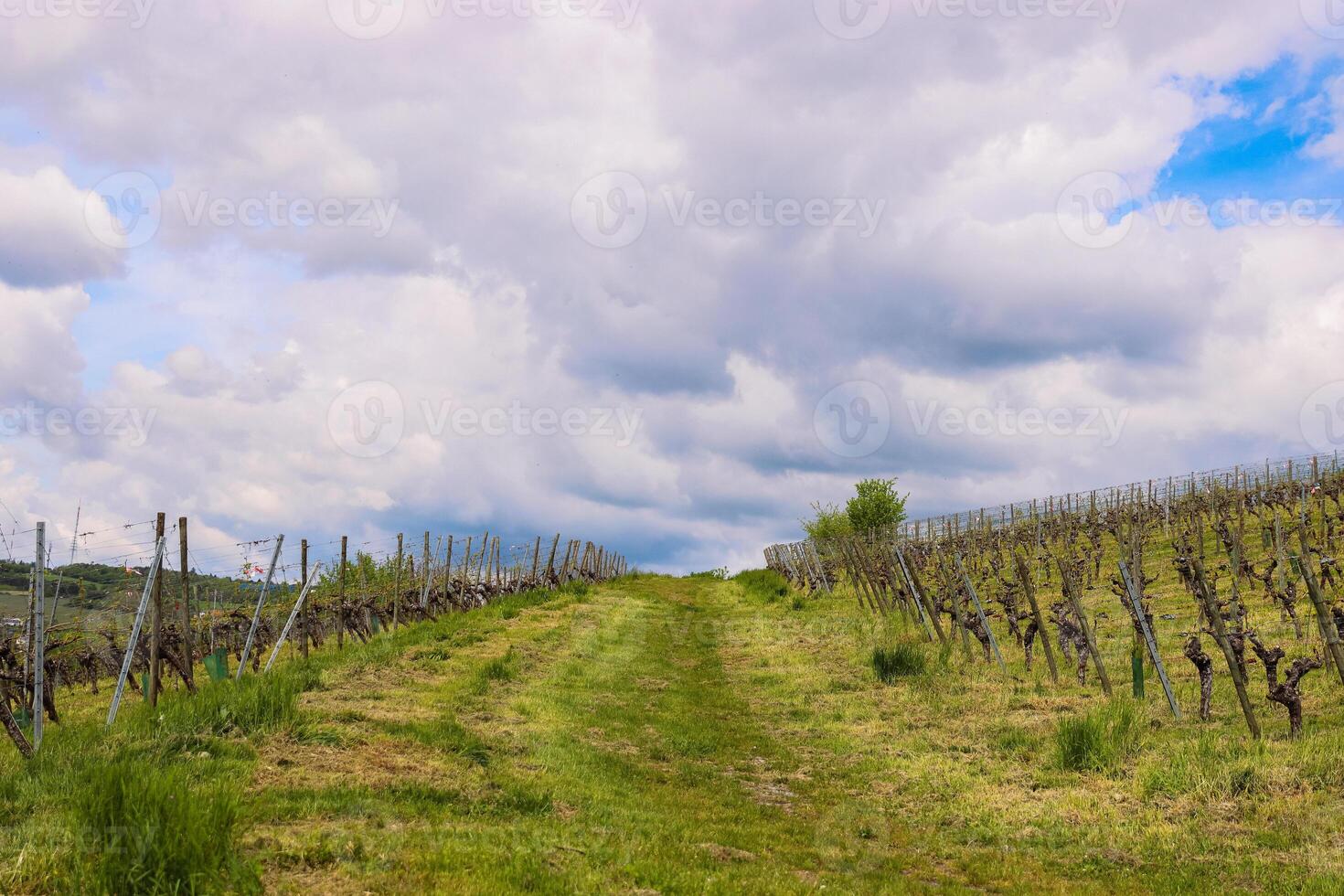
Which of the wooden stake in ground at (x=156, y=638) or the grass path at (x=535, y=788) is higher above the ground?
the wooden stake in ground at (x=156, y=638)

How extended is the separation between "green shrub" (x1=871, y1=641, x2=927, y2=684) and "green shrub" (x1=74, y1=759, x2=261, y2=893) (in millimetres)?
11939

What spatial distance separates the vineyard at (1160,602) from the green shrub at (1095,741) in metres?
1.36

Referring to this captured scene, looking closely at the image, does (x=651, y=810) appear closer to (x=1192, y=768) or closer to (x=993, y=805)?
(x=993, y=805)

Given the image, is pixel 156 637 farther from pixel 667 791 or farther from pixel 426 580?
pixel 426 580

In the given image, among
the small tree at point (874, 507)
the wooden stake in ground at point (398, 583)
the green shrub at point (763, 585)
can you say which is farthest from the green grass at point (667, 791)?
the small tree at point (874, 507)

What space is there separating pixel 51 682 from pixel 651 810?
760 inches

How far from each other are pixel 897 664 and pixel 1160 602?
36.9 ft

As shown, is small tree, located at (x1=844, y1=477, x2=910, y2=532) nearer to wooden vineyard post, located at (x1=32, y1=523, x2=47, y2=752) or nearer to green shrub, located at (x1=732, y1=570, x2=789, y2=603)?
green shrub, located at (x1=732, y1=570, x2=789, y2=603)

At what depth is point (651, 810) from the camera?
8.38 meters

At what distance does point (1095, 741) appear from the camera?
9891 mm

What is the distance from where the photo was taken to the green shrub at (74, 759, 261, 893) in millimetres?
4926

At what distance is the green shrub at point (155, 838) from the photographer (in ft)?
16.2

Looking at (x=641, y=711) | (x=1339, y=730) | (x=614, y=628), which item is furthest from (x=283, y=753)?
(x=614, y=628)

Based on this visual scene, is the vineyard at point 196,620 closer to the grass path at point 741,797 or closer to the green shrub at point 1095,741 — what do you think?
the grass path at point 741,797
